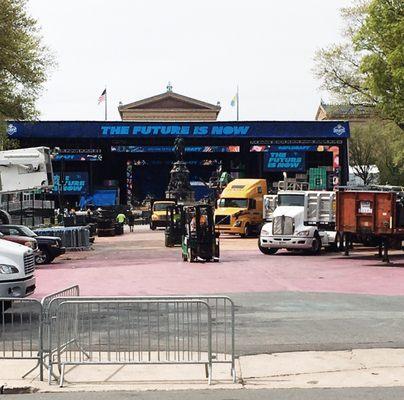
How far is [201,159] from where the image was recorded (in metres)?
83.4

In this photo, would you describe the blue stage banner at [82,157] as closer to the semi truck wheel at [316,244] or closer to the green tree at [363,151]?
the green tree at [363,151]

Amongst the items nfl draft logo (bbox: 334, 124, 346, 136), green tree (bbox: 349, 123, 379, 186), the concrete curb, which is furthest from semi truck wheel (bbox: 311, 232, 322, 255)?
green tree (bbox: 349, 123, 379, 186)

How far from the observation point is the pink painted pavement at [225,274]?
60.4 ft

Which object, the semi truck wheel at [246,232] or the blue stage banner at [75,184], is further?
the blue stage banner at [75,184]

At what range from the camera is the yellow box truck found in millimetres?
45031

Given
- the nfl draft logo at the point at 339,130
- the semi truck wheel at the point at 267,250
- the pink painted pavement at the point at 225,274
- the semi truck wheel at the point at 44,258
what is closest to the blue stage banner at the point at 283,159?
the nfl draft logo at the point at 339,130

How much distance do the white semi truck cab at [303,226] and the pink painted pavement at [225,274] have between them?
0.54 metres

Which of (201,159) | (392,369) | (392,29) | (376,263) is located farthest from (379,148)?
(392,369)

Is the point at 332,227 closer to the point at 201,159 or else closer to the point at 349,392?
the point at 349,392

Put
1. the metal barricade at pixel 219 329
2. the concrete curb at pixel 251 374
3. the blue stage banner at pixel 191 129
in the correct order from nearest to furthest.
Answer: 1. the concrete curb at pixel 251 374
2. the metal barricade at pixel 219 329
3. the blue stage banner at pixel 191 129

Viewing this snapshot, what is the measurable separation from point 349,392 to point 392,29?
25.9 metres

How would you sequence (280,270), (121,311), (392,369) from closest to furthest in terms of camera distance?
(392,369) < (121,311) < (280,270)

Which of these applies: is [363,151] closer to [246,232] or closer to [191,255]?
[246,232]

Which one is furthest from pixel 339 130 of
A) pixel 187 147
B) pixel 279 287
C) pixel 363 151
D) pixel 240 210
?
pixel 279 287
